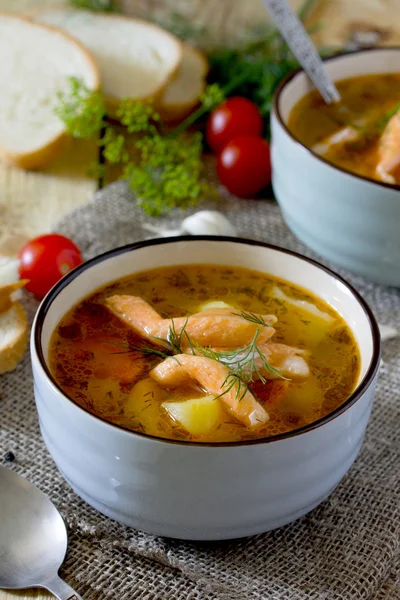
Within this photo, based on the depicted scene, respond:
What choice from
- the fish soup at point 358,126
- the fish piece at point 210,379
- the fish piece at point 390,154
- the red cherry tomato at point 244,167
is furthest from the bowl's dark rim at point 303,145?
the fish piece at point 210,379

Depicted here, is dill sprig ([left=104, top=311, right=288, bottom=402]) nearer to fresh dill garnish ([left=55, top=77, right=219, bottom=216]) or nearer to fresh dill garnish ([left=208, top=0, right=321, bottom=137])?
fresh dill garnish ([left=55, top=77, right=219, bottom=216])

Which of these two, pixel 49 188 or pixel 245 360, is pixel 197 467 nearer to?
pixel 245 360

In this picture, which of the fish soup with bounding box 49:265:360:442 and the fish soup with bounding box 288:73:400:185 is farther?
the fish soup with bounding box 288:73:400:185

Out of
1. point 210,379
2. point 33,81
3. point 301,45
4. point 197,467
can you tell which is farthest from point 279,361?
point 33,81

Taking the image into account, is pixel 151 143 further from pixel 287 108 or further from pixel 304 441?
pixel 304 441

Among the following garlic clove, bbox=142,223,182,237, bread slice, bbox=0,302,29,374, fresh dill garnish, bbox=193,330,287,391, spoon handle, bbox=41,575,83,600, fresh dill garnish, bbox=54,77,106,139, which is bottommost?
garlic clove, bbox=142,223,182,237

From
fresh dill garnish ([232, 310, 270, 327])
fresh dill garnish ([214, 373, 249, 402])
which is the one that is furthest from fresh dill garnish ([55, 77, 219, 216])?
fresh dill garnish ([214, 373, 249, 402])
